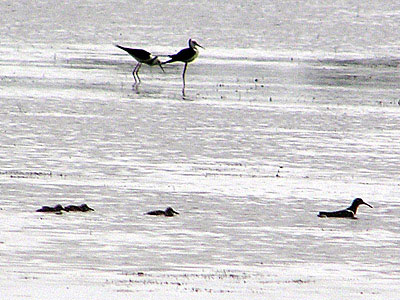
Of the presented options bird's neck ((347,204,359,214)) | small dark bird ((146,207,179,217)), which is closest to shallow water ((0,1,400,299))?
small dark bird ((146,207,179,217))

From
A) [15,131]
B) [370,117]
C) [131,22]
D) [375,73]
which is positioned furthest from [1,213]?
[131,22]

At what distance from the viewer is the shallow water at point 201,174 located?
33.9 feet

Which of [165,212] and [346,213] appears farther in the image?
[346,213]

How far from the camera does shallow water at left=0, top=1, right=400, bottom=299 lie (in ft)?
33.9

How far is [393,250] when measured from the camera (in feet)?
38.2

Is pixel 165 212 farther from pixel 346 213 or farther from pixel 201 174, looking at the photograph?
pixel 201 174

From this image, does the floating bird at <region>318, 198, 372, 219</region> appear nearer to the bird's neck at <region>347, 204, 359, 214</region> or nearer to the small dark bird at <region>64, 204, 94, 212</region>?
the bird's neck at <region>347, 204, 359, 214</region>

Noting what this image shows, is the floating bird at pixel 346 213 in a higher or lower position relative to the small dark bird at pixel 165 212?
higher

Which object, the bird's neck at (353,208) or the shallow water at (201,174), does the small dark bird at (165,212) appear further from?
the bird's neck at (353,208)

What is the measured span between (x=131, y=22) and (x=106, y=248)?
126 feet

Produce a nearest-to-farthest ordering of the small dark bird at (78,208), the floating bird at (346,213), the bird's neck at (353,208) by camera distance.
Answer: the small dark bird at (78,208), the floating bird at (346,213), the bird's neck at (353,208)

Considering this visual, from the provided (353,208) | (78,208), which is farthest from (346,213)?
(78,208)

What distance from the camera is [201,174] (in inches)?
612

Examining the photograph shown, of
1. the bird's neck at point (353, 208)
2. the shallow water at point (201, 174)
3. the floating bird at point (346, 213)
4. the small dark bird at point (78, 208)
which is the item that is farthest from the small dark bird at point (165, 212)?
the bird's neck at point (353, 208)
